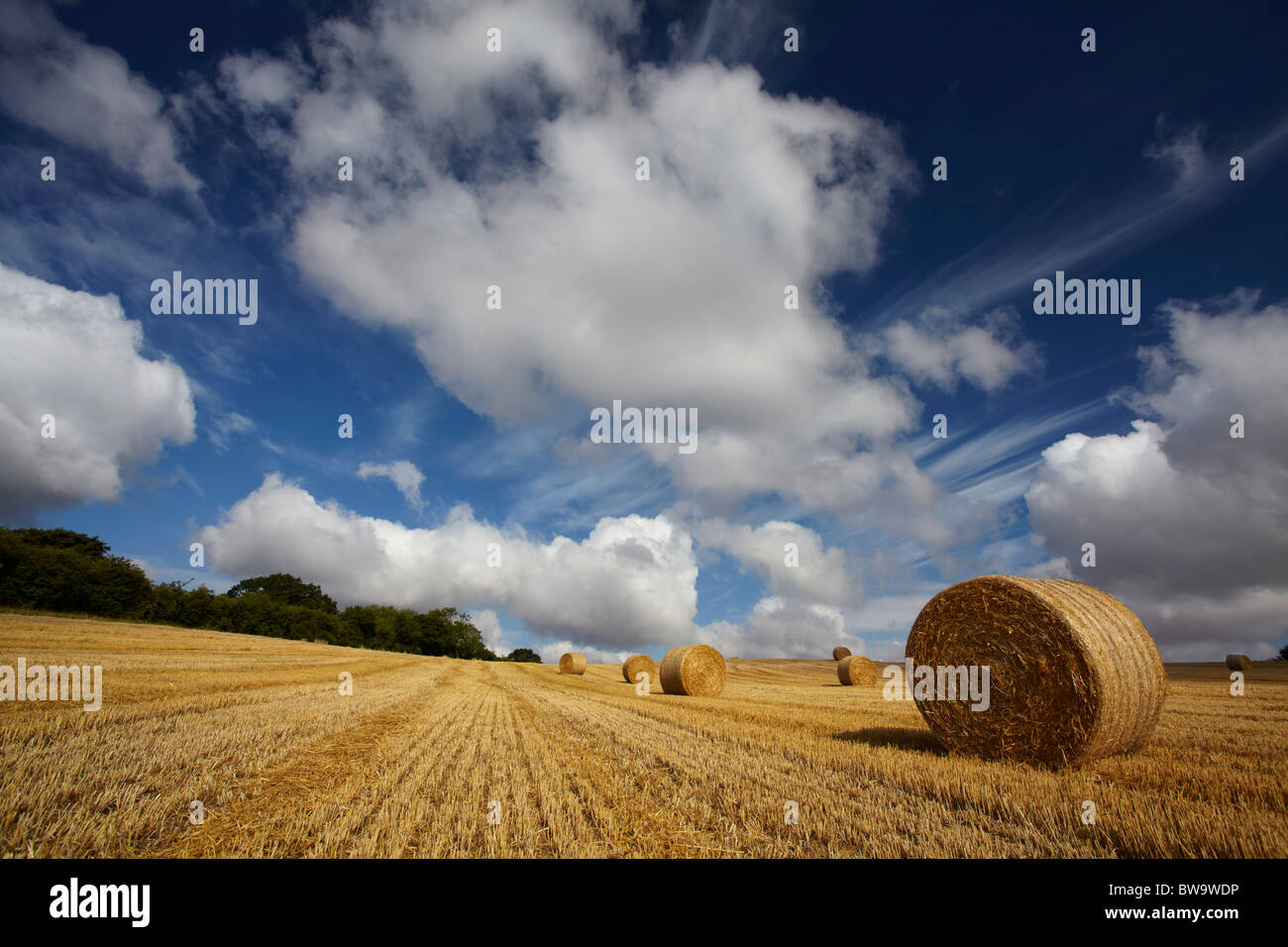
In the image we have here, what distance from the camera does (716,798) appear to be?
Result: 495 cm

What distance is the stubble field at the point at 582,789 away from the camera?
3.75 m

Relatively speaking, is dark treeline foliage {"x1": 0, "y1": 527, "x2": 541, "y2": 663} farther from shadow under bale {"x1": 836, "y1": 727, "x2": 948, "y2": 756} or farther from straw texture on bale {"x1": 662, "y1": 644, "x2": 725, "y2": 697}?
shadow under bale {"x1": 836, "y1": 727, "x2": 948, "y2": 756}

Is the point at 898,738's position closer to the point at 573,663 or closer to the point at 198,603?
the point at 573,663

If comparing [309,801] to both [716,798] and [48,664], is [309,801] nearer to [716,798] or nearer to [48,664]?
[716,798]

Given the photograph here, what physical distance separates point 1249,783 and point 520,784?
22.6ft

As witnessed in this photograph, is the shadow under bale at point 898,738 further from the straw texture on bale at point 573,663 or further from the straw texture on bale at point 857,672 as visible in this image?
the straw texture on bale at point 573,663

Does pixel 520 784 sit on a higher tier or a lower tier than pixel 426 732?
higher

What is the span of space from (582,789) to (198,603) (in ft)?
230
